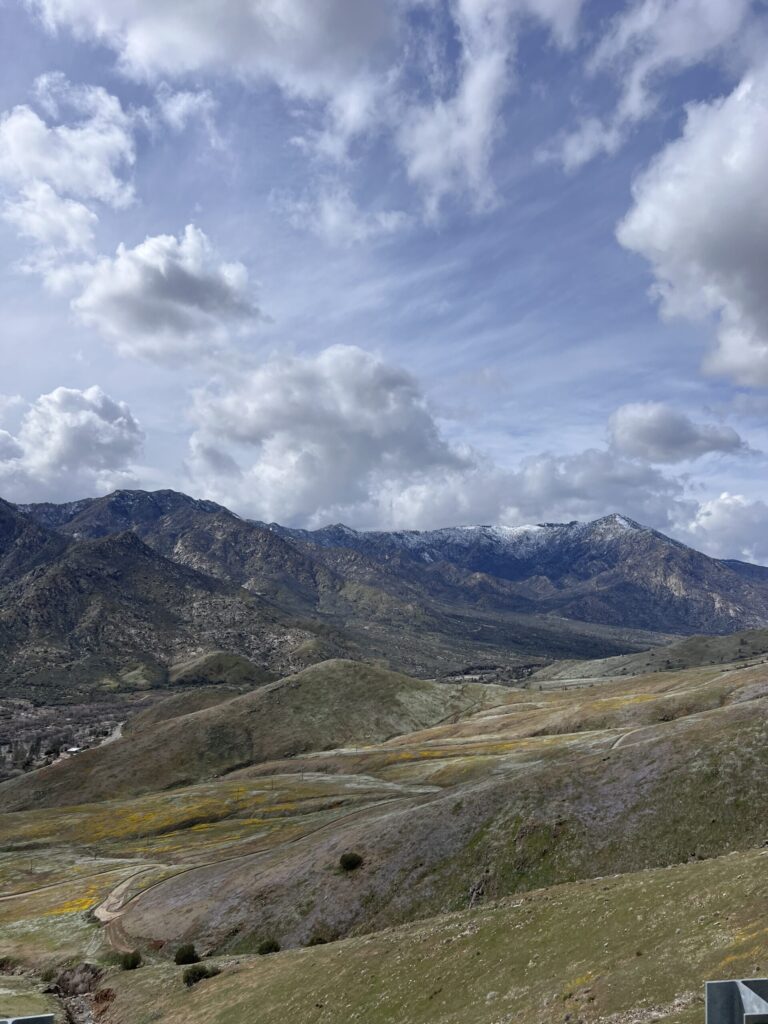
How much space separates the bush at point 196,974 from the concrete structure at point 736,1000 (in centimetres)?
5156

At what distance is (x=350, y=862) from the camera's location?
65188mm

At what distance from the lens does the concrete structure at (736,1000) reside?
9.57 metres

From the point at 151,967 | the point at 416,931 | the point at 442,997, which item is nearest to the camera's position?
the point at 442,997

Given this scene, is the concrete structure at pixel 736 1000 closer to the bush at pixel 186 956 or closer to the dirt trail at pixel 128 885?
the bush at pixel 186 956

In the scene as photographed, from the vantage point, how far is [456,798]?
7250cm

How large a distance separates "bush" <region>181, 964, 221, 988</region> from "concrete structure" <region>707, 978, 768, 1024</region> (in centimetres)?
5156

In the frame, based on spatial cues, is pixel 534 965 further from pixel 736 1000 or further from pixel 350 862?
pixel 350 862

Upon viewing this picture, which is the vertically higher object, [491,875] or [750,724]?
[750,724]

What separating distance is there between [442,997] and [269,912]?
3534cm

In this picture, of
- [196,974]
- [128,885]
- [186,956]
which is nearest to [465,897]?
[196,974]

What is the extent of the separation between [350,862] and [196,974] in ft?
63.0

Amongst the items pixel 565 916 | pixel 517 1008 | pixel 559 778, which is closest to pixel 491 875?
pixel 559 778

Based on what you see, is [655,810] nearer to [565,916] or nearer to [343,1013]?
[565,916]

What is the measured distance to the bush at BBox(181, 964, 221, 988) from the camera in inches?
1938
